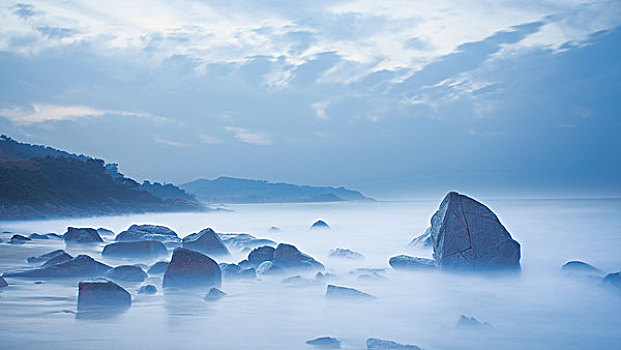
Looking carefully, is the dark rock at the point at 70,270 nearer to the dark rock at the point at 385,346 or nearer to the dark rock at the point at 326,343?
the dark rock at the point at 326,343

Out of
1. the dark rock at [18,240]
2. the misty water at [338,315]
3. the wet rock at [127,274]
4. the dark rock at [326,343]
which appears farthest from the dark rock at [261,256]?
the dark rock at [18,240]

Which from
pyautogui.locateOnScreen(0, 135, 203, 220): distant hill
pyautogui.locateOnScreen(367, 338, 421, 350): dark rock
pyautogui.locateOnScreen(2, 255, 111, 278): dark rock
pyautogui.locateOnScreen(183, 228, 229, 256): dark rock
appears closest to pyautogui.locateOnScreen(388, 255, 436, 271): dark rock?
pyautogui.locateOnScreen(183, 228, 229, 256): dark rock

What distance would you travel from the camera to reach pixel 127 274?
8.20m

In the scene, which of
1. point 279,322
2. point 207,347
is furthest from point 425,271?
point 207,347

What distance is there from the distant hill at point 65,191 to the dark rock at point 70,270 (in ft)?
80.0

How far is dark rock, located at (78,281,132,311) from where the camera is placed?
19.9 feet

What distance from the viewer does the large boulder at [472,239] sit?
29.7 feet

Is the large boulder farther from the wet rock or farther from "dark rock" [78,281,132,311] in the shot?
"dark rock" [78,281,132,311]

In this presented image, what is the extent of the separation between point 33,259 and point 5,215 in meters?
22.4

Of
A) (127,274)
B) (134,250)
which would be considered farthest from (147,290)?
(134,250)

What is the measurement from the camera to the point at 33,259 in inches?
402

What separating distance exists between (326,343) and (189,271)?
3.38 metres

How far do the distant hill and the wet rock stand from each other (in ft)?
82.1

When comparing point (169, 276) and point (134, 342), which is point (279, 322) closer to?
point (134, 342)
